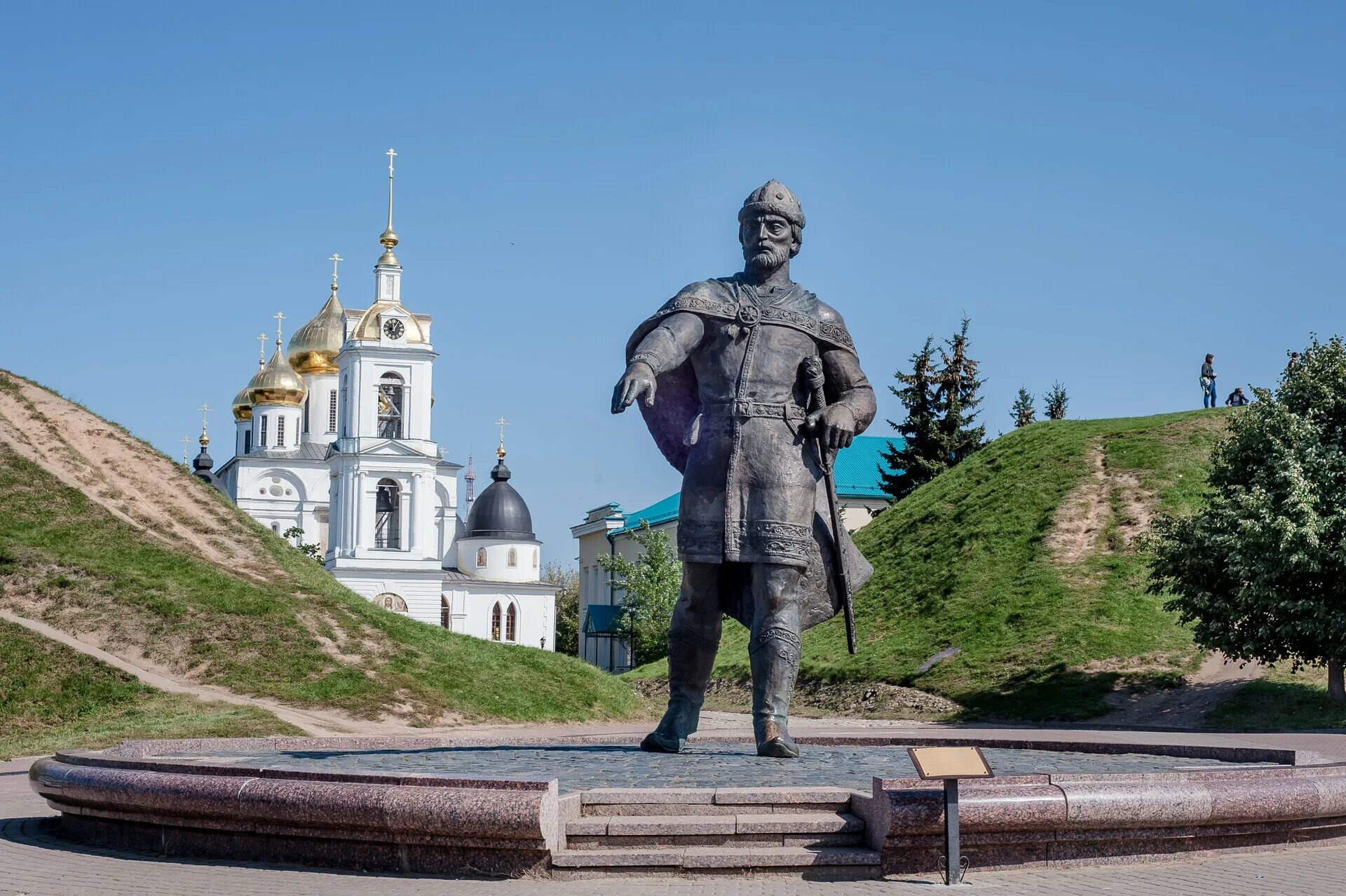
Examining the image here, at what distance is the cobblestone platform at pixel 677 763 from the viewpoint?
7.80m

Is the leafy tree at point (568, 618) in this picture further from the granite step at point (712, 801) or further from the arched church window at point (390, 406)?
the granite step at point (712, 801)

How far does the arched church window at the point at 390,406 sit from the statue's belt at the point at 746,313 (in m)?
69.5

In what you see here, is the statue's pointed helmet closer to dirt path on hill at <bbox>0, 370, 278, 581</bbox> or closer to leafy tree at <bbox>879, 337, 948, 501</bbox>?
dirt path on hill at <bbox>0, 370, 278, 581</bbox>

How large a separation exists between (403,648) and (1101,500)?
20.6 m

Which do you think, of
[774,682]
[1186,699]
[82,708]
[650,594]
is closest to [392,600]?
[650,594]

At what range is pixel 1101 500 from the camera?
3859cm

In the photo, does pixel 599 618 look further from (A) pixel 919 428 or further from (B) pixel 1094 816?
(B) pixel 1094 816

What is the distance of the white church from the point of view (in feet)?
251

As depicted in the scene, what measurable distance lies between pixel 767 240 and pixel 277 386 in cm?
8414

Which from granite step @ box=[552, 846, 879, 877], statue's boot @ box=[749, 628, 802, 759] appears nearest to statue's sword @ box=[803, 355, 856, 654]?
statue's boot @ box=[749, 628, 802, 759]

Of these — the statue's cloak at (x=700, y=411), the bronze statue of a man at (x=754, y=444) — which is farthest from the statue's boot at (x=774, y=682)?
the statue's cloak at (x=700, y=411)

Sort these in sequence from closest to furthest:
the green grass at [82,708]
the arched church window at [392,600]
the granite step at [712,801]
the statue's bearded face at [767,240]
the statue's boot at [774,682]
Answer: the granite step at [712,801]
the statue's boot at [774,682]
the statue's bearded face at [767,240]
the green grass at [82,708]
the arched church window at [392,600]

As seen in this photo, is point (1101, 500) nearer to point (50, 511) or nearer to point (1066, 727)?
point (1066, 727)

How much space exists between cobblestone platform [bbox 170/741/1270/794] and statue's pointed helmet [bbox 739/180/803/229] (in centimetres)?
346
